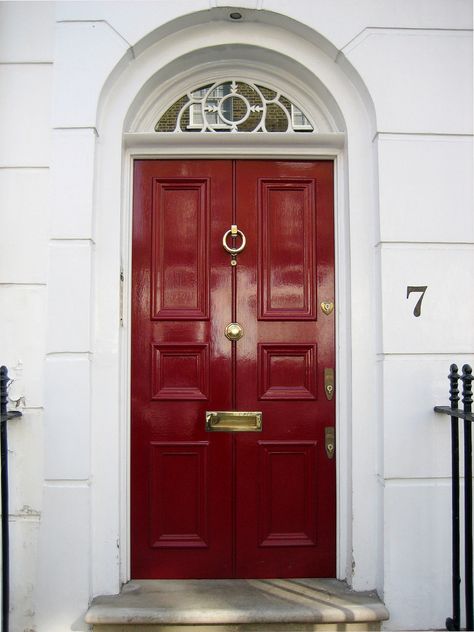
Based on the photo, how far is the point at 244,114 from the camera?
324 centimetres

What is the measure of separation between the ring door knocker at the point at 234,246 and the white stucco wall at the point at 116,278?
62 centimetres

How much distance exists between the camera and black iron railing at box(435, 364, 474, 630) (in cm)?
262

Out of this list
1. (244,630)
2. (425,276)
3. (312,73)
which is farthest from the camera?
(312,73)

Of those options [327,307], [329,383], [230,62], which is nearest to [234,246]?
[327,307]

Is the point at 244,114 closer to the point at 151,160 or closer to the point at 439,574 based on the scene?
the point at 151,160

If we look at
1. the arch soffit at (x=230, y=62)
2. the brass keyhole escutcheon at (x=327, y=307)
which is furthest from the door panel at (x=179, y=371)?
the brass keyhole escutcheon at (x=327, y=307)

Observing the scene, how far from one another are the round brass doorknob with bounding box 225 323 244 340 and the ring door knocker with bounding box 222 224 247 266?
367 millimetres

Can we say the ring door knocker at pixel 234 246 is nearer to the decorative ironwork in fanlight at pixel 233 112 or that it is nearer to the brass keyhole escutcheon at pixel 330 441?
the decorative ironwork in fanlight at pixel 233 112

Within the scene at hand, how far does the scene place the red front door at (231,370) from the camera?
312 cm

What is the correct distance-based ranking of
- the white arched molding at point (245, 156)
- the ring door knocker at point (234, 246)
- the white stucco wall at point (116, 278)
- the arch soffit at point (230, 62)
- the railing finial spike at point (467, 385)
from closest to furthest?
the railing finial spike at point (467, 385) < the white stucco wall at point (116, 278) < the white arched molding at point (245, 156) < the arch soffit at point (230, 62) < the ring door knocker at point (234, 246)

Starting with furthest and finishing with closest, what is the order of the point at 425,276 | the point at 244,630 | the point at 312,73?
the point at 312,73 → the point at 425,276 → the point at 244,630

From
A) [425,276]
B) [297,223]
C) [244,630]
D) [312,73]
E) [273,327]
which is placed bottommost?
[244,630]

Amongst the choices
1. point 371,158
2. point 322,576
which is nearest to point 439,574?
point 322,576

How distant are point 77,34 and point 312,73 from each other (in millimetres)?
1347
